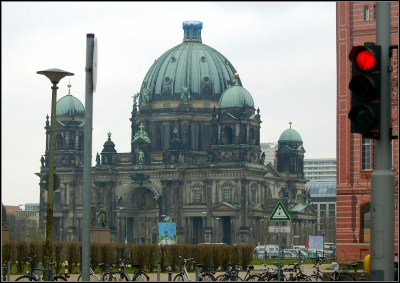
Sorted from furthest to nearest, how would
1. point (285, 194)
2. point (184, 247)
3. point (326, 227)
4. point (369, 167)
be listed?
point (326, 227) → point (285, 194) → point (369, 167) → point (184, 247)

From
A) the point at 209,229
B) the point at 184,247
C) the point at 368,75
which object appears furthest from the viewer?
the point at 209,229

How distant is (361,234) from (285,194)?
292 ft

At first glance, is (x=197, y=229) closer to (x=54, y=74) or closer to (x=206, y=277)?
(x=206, y=277)

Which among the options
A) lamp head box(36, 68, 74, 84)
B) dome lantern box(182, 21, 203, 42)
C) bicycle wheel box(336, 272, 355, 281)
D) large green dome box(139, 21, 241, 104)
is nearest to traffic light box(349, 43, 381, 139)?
lamp head box(36, 68, 74, 84)

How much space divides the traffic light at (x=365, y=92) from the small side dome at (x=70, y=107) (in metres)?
143

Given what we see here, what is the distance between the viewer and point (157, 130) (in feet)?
512

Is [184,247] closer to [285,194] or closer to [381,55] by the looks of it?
[381,55]

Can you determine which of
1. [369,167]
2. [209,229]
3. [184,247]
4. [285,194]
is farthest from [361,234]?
[285,194]

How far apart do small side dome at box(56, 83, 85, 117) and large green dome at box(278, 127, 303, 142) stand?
28423 mm

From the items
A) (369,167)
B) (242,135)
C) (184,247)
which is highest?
(242,135)

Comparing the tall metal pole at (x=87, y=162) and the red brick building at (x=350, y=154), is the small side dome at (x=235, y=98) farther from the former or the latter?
the tall metal pole at (x=87, y=162)

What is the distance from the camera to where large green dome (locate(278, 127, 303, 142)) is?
159750 mm

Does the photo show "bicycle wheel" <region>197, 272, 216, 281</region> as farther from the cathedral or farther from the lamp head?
the cathedral

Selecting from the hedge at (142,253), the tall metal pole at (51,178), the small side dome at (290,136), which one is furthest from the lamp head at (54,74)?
the small side dome at (290,136)
